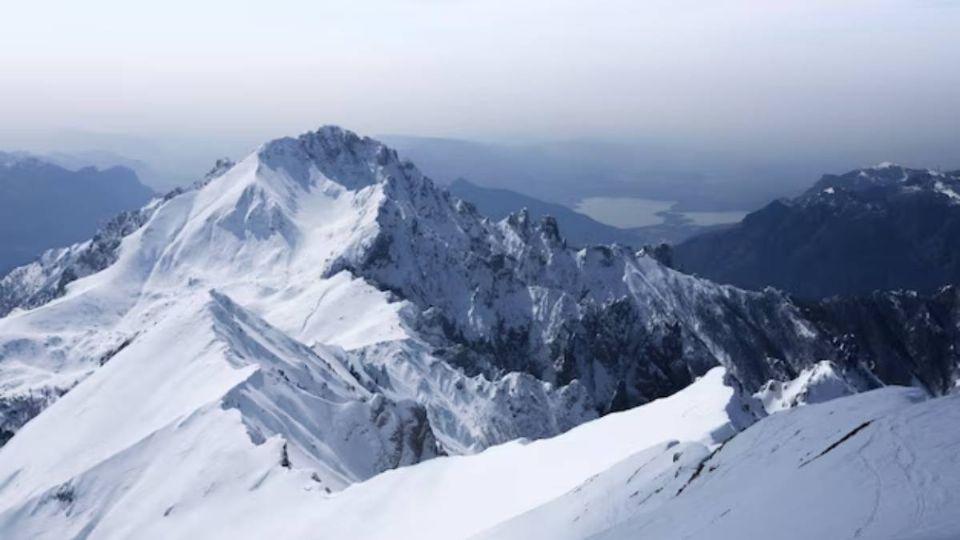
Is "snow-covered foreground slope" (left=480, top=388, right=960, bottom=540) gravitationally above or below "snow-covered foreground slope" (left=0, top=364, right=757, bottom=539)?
above

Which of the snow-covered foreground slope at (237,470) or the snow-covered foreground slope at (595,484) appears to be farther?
the snow-covered foreground slope at (237,470)

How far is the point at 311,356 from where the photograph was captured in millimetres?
117812

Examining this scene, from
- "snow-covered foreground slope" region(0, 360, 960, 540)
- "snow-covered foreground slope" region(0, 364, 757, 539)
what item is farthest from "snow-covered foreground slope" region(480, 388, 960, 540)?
"snow-covered foreground slope" region(0, 364, 757, 539)

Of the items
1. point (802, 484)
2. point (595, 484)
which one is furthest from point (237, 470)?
point (802, 484)

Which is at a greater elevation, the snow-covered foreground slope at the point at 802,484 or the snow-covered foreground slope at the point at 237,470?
the snow-covered foreground slope at the point at 802,484

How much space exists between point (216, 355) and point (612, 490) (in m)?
72.3

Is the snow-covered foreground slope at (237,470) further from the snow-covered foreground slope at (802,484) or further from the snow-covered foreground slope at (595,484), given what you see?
the snow-covered foreground slope at (802,484)

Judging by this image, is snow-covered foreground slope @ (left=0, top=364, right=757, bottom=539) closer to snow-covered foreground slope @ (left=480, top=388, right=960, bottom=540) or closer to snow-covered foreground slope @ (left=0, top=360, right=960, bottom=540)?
snow-covered foreground slope @ (left=0, top=360, right=960, bottom=540)

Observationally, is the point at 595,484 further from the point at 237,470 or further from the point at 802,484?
the point at 237,470

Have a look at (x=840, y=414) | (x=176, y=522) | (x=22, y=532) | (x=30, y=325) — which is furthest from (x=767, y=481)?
(x=30, y=325)

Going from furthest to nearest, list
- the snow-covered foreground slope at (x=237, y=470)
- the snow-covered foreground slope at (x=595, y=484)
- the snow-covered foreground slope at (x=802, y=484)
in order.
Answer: the snow-covered foreground slope at (x=237, y=470), the snow-covered foreground slope at (x=595, y=484), the snow-covered foreground slope at (x=802, y=484)

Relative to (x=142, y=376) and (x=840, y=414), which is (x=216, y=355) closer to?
(x=142, y=376)

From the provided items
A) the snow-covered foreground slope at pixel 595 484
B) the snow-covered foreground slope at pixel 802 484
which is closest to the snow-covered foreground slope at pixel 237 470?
the snow-covered foreground slope at pixel 595 484

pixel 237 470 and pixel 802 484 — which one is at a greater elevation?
pixel 802 484
